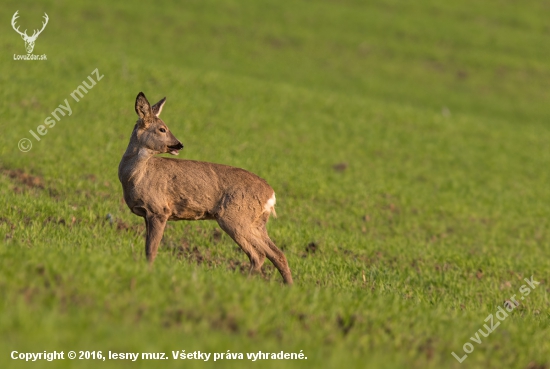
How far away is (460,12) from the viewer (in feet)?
142

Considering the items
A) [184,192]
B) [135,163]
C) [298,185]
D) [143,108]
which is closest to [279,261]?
[184,192]

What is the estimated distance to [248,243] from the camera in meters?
8.37

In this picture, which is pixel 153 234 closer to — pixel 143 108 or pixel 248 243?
pixel 248 243

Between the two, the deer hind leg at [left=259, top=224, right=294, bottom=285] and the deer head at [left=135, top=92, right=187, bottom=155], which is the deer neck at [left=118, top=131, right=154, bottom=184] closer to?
the deer head at [left=135, top=92, right=187, bottom=155]

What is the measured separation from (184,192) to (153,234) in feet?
2.15

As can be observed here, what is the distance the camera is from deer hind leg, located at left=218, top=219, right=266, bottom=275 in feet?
27.2

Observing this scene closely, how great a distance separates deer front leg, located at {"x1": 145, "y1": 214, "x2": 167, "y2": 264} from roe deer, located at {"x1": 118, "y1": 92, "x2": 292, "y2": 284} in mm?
16

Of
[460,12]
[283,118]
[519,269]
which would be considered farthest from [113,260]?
[460,12]

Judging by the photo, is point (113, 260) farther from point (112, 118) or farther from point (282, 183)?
point (112, 118)

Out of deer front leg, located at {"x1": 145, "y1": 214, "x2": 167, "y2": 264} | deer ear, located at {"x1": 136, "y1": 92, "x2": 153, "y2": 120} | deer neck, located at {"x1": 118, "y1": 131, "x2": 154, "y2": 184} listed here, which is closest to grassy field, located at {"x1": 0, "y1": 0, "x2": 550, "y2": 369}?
deer front leg, located at {"x1": 145, "y1": 214, "x2": 167, "y2": 264}

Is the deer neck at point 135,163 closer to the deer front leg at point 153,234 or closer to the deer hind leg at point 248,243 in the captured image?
the deer front leg at point 153,234

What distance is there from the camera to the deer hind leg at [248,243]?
27.2 feet

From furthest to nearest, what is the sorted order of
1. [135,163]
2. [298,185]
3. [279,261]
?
1. [298,185]
2. [279,261]
3. [135,163]

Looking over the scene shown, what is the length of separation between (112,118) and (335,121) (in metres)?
7.96
